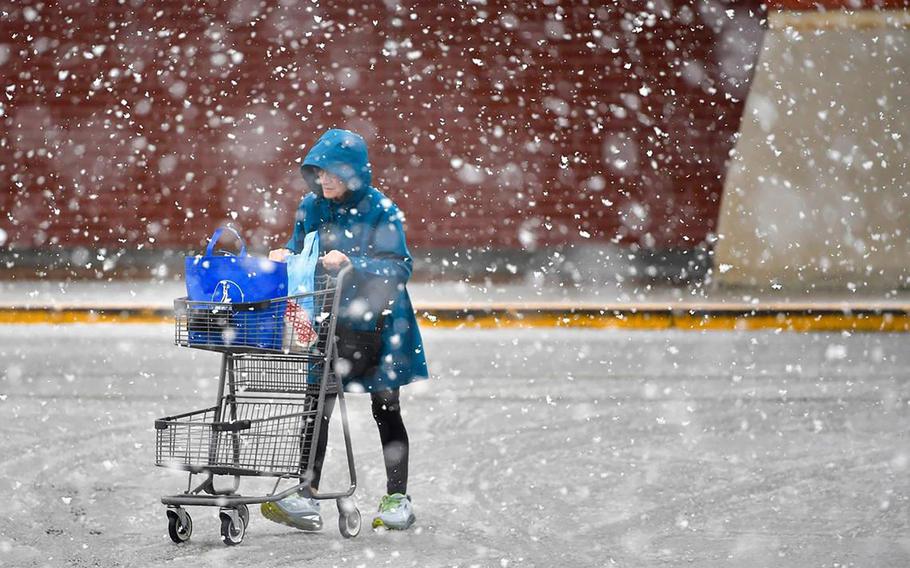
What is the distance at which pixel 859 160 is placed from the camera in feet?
53.1

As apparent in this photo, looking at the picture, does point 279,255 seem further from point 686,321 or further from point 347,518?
point 686,321

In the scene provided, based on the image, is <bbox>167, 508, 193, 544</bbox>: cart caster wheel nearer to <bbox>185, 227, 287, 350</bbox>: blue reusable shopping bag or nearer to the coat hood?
<bbox>185, 227, 287, 350</bbox>: blue reusable shopping bag

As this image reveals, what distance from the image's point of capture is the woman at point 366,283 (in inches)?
207

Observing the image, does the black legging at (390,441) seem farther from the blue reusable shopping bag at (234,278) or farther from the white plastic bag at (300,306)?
the blue reusable shopping bag at (234,278)

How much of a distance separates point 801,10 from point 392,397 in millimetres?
11865

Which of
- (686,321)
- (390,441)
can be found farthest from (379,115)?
(390,441)

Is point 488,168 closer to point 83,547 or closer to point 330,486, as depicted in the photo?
point 330,486

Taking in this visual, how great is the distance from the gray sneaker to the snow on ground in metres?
0.06

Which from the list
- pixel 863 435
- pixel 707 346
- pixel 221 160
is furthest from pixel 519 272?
pixel 863 435

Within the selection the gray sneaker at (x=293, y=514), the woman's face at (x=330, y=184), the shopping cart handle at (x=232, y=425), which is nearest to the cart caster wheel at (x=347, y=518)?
the gray sneaker at (x=293, y=514)

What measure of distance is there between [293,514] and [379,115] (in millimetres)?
13855

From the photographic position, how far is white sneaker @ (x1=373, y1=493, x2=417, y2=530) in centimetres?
538

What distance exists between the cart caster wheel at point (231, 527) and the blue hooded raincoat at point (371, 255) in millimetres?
641

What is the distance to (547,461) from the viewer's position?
6.90m
